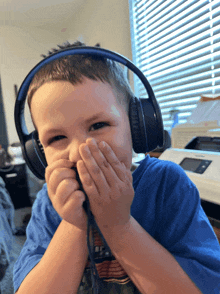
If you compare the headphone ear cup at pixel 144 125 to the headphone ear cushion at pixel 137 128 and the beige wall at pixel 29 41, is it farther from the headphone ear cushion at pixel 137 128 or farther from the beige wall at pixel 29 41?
the beige wall at pixel 29 41

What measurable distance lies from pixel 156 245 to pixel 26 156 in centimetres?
28

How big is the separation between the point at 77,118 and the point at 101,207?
4.8 inches

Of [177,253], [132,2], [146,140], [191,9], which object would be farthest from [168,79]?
[177,253]

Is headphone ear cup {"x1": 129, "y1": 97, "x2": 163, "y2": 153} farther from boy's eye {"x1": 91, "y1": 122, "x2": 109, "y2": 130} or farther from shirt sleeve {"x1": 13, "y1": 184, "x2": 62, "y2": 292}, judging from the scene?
shirt sleeve {"x1": 13, "y1": 184, "x2": 62, "y2": 292}

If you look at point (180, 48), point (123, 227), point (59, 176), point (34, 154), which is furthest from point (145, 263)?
point (180, 48)

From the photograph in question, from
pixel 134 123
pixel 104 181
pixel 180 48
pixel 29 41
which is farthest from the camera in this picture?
Answer: pixel 29 41

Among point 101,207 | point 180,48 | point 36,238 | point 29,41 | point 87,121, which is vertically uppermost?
point 29,41

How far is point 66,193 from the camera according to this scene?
26 cm

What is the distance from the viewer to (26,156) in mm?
411

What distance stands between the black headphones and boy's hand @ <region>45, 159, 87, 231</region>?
0.14 meters

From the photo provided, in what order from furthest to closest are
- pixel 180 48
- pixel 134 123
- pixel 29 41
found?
pixel 29 41 < pixel 180 48 < pixel 134 123

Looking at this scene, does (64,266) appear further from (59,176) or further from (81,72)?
(81,72)

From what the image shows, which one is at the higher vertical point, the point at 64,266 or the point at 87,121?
the point at 87,121

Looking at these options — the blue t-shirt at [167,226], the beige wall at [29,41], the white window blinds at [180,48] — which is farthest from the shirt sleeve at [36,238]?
the beige wall at [29,41]
